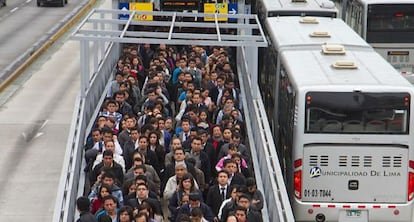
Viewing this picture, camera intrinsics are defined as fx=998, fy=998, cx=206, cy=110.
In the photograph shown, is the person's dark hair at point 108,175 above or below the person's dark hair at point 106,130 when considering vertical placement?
below

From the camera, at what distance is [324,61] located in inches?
720

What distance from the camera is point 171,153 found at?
15172 mm

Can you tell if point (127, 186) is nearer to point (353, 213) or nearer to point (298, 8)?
point (353, 213)

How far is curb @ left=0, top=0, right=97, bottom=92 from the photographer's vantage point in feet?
106

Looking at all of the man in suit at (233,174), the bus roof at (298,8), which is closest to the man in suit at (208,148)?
the man in suit at (233,174)

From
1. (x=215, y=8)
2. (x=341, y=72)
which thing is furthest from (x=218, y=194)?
(x=215, y=8)

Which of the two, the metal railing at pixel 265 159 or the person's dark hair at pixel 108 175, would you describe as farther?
the metal railing at pixel 265 159

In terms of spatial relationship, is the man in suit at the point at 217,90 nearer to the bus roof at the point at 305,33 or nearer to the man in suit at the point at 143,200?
the bus roof at the point at 305,33

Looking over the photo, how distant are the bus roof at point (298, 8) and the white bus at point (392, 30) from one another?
4.59ft

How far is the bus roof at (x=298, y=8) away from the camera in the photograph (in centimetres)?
2594

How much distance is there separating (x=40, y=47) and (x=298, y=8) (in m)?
15.5

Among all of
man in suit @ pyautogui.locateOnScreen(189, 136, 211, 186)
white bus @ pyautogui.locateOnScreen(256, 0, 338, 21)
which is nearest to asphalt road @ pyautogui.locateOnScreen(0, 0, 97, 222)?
man in suit @ pyautogui.locateOnScreen(189, 136, 211, 186)

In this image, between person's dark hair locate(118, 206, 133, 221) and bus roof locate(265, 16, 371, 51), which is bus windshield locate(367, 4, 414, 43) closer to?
bus roof locate(265, 16, 371, 51)

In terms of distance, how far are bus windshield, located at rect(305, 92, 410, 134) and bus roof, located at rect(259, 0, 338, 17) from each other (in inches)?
392
